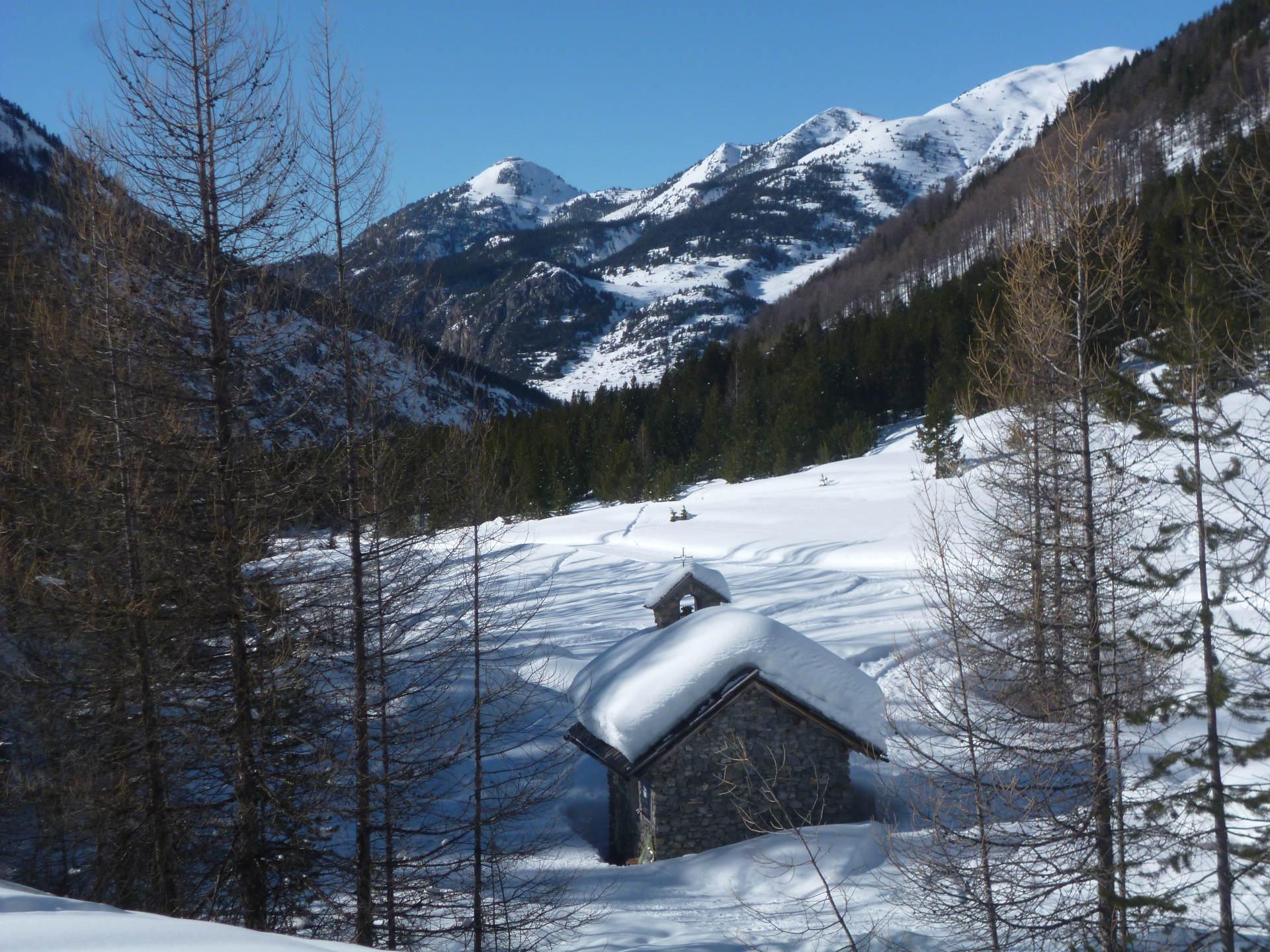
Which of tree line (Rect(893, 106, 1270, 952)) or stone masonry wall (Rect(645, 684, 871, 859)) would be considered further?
stone masonry wall (Rect(645, 684, 871, 859))

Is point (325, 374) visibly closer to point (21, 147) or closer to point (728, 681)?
point (728, 681)

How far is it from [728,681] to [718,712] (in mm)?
561

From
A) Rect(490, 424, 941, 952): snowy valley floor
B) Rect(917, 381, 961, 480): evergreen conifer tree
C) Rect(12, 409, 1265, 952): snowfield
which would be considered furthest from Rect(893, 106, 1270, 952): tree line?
Rect(917, 381, 961, 480): evergreen conifer tree

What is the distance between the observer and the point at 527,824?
654 inches

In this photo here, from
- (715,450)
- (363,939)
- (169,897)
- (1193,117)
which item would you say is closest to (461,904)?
(363,939)

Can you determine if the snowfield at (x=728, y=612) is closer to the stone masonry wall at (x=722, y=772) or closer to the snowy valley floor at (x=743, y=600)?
the snowy valley floor at (x=743, y=600)

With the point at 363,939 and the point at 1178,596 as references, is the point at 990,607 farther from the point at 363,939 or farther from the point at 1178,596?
the point at 1178,596

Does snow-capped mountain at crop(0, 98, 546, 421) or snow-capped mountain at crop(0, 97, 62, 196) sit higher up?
snow-capped mountain at crop(0, 97, 62, 196)

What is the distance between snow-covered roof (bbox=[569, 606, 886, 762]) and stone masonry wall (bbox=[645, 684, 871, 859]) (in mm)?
426

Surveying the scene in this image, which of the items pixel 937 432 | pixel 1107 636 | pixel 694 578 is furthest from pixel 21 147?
pixel 1107 636

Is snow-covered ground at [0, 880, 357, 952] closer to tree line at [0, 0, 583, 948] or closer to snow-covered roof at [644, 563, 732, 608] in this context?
tree line at [0, 0, 583, 948]

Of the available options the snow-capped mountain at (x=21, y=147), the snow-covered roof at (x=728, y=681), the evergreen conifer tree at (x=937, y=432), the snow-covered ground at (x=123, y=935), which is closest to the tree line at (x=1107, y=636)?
the snow-covered roof at (x=728, y=681)

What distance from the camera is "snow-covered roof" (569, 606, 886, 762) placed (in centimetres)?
1335

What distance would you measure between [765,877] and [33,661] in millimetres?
10933
